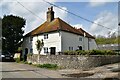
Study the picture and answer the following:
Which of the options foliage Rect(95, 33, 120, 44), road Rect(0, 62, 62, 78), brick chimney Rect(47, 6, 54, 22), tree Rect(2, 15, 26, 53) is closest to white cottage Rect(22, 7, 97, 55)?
brick chimney Rect(47, 6, 54, 22)

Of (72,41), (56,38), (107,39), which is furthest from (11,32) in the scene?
(107,39)

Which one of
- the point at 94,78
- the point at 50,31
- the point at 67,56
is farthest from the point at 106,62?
the point at 50,31

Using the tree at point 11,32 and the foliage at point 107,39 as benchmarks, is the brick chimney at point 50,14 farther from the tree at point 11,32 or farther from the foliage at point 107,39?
the foliage at point 107,39

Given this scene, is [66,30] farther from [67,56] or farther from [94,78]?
[94,78]

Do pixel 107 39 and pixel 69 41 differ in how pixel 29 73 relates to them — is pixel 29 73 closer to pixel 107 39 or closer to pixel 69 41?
pixel 69 41

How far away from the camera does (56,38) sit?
35688mm

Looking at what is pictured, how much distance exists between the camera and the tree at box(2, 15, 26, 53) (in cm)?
4134

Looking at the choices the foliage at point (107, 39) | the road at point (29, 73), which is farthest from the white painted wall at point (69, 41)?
the foliage at point (107, 39)

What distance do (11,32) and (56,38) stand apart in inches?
411

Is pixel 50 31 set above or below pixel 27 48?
above

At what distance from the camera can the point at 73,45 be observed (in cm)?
3847

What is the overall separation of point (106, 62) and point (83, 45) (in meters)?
15.2

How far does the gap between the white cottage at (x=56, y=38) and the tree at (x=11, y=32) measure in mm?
1819

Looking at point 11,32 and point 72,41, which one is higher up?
point 11,32
